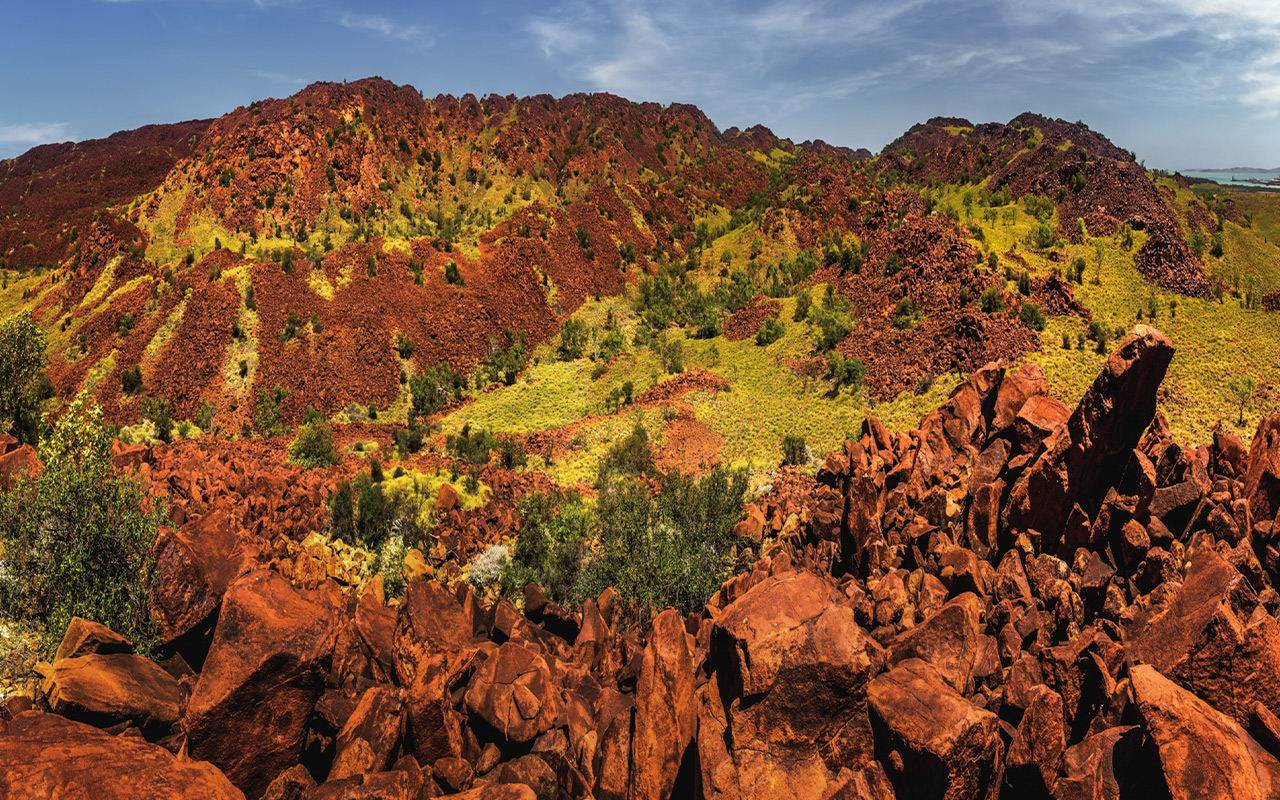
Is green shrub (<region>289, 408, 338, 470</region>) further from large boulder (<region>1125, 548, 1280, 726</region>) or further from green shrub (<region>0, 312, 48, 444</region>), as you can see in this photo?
large boulder (<region>1125, 548, 1280, 726</region>)

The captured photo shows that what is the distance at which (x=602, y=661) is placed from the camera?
41.8 ft

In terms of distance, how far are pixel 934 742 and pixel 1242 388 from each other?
26.5 m

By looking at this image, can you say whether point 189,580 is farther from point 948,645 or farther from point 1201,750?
point 1201,750

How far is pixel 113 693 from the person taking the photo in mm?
8766

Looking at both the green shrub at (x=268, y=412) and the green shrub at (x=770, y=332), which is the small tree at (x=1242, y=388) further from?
the green shrub at (x=268, y=412)

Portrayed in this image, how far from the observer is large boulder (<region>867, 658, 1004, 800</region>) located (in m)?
7.67

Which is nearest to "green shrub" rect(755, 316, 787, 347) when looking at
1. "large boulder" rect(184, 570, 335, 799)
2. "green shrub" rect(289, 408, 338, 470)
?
"green shrub" rect(289, 408, 338, 470)

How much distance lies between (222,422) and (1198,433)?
1872 inches

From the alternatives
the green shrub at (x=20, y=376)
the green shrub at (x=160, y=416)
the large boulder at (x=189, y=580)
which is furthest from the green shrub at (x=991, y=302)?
the green shrub at (x=20, y=376)

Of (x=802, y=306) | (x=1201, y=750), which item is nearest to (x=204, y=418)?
(x=802, y=306)

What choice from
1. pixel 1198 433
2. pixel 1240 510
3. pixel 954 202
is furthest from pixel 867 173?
pixel 1240 510

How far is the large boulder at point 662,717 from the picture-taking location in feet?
30.2

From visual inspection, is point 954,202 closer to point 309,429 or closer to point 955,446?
point 955,446

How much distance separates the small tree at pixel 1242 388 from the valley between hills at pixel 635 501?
0.26 metres
